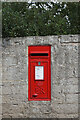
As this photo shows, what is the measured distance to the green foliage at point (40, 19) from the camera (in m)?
4.07

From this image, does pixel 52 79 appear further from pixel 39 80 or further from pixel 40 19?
pixel 40 19

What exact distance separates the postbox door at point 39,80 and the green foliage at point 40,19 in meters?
0.65

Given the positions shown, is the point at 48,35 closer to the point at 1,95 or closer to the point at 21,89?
the point at 21,89

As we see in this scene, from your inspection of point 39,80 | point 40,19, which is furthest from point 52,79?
point 40,19

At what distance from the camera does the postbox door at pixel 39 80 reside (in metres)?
4.06

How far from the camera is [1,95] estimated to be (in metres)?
4.20

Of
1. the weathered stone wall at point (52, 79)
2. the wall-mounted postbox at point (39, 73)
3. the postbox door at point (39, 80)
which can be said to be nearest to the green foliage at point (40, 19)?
the weathered stone wall at point (52, 79)

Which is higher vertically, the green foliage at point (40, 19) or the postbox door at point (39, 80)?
the green foliage at point (40, 19)

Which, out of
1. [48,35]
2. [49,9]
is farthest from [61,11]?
[48,35]

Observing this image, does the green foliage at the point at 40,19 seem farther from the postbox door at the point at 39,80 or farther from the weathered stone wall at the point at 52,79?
the postbox door at the point at 39,80

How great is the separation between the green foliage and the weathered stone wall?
0.14 m

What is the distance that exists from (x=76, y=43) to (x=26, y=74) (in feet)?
3.95

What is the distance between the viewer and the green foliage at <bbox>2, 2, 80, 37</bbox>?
4074mm

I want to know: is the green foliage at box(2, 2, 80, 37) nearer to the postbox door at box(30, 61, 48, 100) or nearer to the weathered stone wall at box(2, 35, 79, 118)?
the weathered stone wall at box(2, 35, 79, 118)
